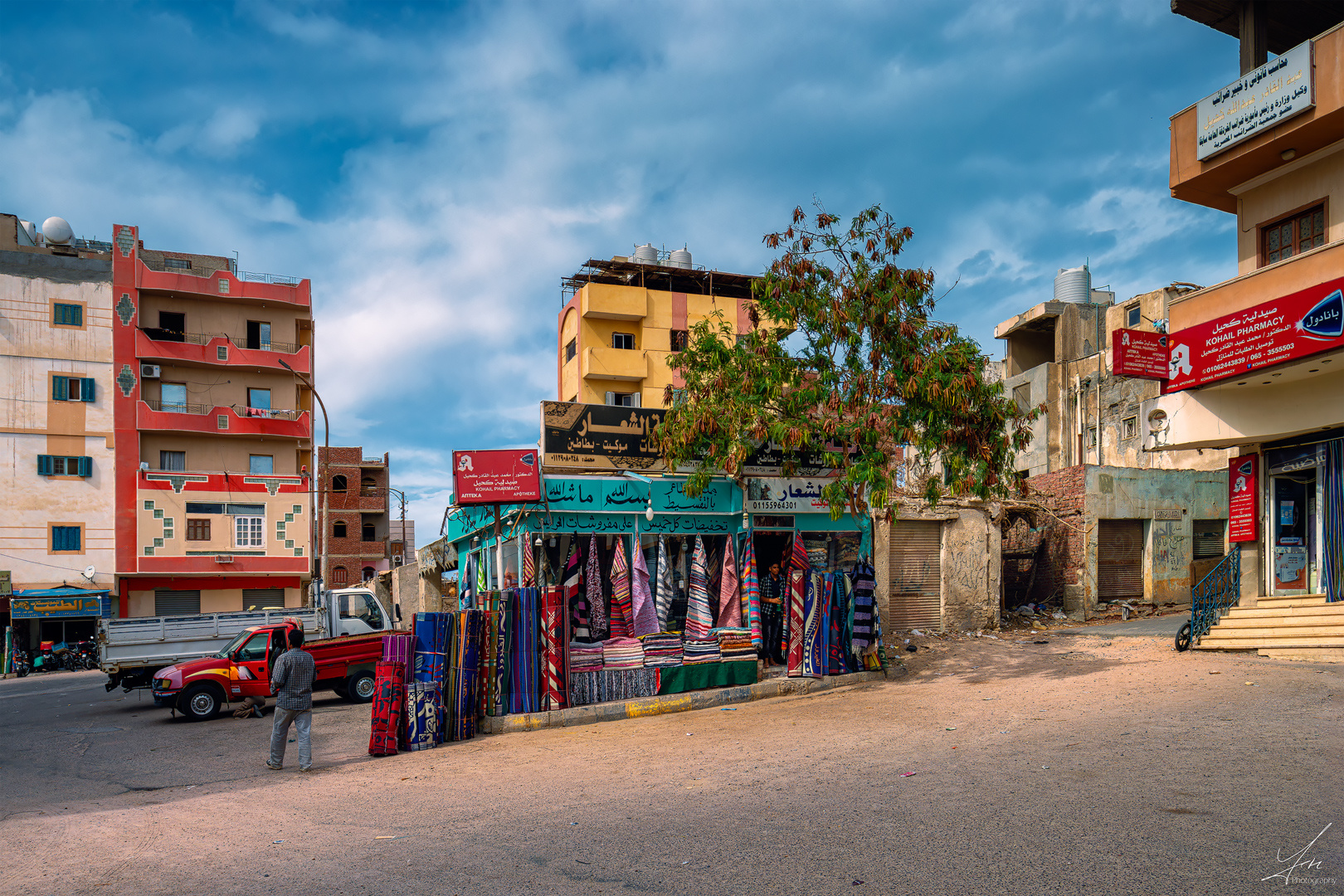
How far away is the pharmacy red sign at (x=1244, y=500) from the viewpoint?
15.1m

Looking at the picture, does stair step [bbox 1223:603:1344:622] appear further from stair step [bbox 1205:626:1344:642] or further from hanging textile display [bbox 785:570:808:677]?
hanging textile display [bbox 785:570:808:677]

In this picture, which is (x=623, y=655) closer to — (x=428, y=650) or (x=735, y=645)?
(x=735, y=645)

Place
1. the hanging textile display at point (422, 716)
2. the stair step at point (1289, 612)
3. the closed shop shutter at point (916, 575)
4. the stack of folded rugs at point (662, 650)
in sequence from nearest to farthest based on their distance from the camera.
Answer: the hanging textile display at point (422, 716) → the stack of folded rugs at point (662, 650) → the stair step at point (1289, 612) → the closed shop shutter at point (916, 575)

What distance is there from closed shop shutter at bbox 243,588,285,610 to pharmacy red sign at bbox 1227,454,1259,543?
113 ft

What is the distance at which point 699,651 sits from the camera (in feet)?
42.8

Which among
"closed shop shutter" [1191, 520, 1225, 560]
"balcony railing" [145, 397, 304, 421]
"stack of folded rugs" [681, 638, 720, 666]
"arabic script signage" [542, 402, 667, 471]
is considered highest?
"balcony railing" [145, 397, 304, 421]

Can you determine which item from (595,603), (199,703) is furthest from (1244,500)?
(199,703)

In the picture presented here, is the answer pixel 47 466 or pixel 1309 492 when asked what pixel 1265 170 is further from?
pixel 47 466

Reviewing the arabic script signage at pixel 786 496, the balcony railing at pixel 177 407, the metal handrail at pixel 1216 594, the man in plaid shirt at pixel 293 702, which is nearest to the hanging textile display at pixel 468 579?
the arabic script signage at pixel 786 496

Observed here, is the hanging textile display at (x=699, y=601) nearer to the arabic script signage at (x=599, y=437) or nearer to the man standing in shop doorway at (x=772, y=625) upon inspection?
the man standing in shop doorway at (x=772, y=625)

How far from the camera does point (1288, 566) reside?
1470 centimetres

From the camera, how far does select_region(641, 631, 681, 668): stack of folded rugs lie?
41.7ft

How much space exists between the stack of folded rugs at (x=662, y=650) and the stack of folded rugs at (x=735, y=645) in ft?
2.35

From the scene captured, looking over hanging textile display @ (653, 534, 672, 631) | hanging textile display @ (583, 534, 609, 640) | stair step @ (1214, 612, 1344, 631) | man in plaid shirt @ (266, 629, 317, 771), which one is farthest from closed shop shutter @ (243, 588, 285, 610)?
stair step @ (1214, 612, 1344, 631)
